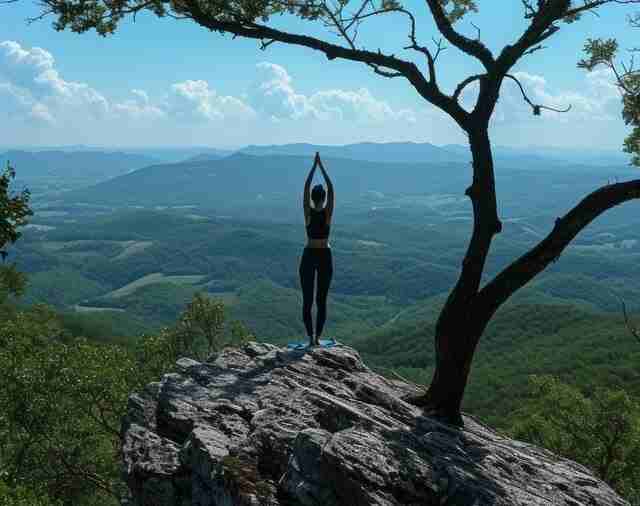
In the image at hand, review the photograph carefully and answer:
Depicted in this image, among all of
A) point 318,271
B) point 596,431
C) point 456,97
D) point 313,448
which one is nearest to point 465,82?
point 456,97

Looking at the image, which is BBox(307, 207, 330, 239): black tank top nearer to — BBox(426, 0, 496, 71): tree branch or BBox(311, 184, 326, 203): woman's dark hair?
BBox(311, 184, 326, 203): woman's dark hair

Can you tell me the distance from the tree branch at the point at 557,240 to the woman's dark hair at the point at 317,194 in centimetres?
574

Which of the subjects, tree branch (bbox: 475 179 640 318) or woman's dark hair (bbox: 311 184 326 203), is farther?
woman's dark hair (bbox: 311 184 326 203)

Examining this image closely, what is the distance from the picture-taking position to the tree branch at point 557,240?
13.1 meters

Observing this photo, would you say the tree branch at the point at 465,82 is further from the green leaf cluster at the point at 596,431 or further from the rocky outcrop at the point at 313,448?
the green leaf cluster at the point at 596,431

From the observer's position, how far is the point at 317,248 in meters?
17.2

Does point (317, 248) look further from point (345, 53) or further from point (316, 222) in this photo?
point (345, 53)

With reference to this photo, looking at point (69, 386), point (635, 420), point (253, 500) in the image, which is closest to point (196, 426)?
point (253, 500)

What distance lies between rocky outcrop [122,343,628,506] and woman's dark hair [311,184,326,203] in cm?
514

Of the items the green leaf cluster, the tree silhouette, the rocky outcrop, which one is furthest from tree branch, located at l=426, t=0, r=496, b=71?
the green leaf cluster

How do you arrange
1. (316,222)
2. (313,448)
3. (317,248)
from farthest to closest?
1. (317,248)
2. (316,222)
3. (313,448)

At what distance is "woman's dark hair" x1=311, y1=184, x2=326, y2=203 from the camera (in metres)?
16.6

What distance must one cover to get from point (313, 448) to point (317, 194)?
27.7 feet

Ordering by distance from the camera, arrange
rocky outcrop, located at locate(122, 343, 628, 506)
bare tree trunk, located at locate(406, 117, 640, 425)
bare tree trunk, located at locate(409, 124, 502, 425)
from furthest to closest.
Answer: bare tree trunk, located at locate(409, 124, 502, 425) → bare tree trunk, located at locate(406, 117, 640, 425) → rocky outcrop, located at locate(122, 343, 628, 506)
